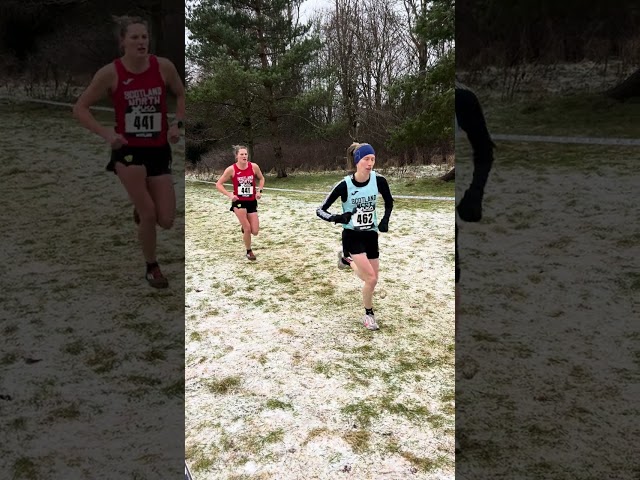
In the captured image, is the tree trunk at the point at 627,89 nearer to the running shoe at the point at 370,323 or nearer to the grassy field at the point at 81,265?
the grassy field at the point at 81,265

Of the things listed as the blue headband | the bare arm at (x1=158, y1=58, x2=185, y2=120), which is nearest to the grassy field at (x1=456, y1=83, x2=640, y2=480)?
the bare arm at (x1=158, y1=58, x2=185, y2=120)

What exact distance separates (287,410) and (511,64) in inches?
91.8

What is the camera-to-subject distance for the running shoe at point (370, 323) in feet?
12.7

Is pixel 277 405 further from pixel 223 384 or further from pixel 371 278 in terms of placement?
pixel 371 278

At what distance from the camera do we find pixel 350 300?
4.57m

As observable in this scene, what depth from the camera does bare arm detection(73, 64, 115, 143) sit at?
1.19m

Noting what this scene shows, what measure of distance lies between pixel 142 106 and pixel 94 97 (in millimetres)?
126

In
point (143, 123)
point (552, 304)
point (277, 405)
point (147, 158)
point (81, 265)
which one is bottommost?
point (277, 405)

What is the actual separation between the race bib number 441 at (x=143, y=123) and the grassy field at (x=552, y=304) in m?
0.97

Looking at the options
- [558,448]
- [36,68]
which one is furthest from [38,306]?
[558,448]

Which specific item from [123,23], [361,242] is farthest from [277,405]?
[123,23]

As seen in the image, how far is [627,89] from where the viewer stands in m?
1.36

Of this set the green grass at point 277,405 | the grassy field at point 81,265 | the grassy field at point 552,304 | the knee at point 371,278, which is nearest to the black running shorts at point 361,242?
the knee at point 371,278

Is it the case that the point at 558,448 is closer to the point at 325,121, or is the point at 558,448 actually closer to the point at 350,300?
the point at 350,300
